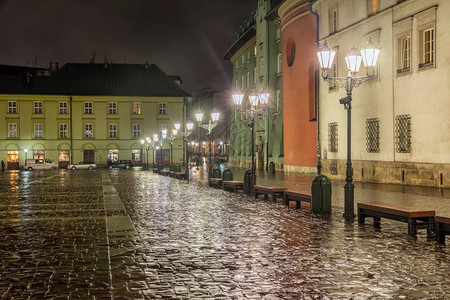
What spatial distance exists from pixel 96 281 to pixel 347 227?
21.7 feet

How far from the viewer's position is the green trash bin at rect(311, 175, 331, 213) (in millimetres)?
15109

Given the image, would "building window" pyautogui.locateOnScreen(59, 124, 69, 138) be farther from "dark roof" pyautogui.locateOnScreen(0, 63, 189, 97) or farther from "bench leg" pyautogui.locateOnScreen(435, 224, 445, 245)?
"bench leg" pyautogui.locateOnScreen(435, 224, 445, 245)

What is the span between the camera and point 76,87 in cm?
7769

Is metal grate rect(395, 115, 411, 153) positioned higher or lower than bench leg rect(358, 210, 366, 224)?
higher

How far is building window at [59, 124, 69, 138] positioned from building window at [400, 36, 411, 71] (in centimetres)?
5729

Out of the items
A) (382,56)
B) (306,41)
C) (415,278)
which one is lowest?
(415,278)

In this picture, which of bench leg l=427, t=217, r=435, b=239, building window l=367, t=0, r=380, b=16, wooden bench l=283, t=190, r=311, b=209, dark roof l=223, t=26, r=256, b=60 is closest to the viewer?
bench leg l=427, t=217, r=435, b=239

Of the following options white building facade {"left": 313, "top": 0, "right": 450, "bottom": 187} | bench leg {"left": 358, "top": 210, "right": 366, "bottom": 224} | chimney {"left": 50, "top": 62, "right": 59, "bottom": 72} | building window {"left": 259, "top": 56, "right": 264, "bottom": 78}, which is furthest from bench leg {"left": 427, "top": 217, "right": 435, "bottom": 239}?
chimney {"left": 50, "top": 62, "right": 59, "bottom": 72}

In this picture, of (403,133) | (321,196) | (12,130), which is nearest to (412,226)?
(321,196)

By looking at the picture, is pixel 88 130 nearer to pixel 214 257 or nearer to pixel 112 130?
pixel 112 130

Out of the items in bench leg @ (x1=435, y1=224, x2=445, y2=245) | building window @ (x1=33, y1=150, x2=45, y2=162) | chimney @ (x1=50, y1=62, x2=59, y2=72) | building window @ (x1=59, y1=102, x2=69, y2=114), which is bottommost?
bench leg @ (x1=435, y1=224, x2=445, y2=245)

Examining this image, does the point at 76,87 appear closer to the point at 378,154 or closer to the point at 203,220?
the point at 378,154

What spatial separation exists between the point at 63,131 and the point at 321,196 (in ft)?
215

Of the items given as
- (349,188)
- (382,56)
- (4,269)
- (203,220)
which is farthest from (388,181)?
(4,269)
